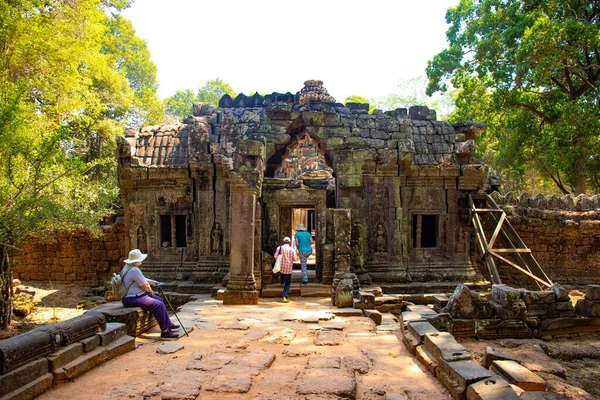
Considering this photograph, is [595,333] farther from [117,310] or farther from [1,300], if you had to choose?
[1,300]

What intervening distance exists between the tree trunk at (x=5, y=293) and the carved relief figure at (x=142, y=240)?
3.05 metres

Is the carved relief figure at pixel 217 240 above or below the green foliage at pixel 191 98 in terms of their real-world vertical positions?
below

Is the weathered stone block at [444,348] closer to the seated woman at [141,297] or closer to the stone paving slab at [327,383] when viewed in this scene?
the stone paving slab at [327,383]

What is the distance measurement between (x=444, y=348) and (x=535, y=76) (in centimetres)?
1153

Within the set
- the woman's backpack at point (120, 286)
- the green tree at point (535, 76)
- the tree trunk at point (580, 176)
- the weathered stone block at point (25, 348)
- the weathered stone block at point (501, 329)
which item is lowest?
the weathered stone block at point (501, 329)

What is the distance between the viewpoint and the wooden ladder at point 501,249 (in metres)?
10.0

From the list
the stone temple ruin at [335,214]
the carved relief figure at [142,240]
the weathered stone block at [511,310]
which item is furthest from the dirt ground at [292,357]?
the carved relief figure at [142,240]

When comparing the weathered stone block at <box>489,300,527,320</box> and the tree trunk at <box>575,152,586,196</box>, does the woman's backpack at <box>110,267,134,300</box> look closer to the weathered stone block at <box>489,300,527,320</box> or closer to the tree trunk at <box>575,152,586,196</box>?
the weathered stone block at <box>489,300,527,320</box>

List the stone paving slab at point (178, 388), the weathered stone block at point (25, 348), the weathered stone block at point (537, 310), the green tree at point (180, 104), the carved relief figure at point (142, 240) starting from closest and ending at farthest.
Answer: the weathered stone block at point (25, 348), the stone paving slab at point (178, 388), the weathered stone block at point (537, 310), the carved relief figure at point (142, 240), the green tree at point (180, 104)

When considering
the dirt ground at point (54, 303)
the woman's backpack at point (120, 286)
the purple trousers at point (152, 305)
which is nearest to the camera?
the purple trousers at point (152, 305)

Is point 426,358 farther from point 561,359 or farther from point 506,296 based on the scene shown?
point 506,296

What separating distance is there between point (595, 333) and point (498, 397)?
5.41m

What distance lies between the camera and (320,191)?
35.9ft

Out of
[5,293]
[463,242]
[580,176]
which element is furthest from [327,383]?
[580,176]
